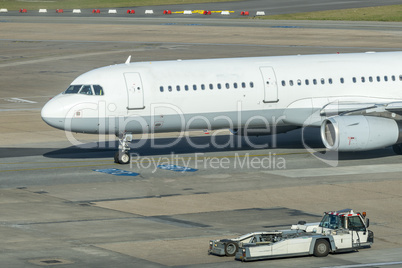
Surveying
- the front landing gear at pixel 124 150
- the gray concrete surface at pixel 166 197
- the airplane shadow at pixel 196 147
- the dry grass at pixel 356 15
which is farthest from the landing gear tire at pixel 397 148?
the dry grass at pixel 356 15

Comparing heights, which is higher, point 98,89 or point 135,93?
point 98,89

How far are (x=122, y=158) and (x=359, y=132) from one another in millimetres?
11298

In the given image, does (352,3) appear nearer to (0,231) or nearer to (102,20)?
(102,20)

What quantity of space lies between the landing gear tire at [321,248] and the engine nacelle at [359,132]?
583 inches

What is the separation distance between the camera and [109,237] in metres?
30.2

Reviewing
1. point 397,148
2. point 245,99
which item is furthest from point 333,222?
point 397,148

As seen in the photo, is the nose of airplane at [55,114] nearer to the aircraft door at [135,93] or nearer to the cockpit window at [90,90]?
the cockpit window at [90,90]

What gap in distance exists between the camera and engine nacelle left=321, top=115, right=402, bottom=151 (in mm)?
42094

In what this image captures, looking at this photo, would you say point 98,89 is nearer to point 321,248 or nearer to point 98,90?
point 98,90

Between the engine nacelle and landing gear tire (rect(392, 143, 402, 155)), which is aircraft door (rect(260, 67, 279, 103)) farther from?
landing gear tire (rect(392, 143, 402, 155))

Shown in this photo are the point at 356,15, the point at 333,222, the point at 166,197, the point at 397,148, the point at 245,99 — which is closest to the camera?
the point at 333,222

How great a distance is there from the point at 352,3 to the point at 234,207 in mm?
101121

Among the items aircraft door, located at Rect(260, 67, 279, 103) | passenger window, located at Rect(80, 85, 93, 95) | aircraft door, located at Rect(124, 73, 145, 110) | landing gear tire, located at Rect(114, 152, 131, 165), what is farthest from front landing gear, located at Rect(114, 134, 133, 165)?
aircraft door, located at Rect(260, 67, 279, 103)

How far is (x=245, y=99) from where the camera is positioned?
4362 centimetres
